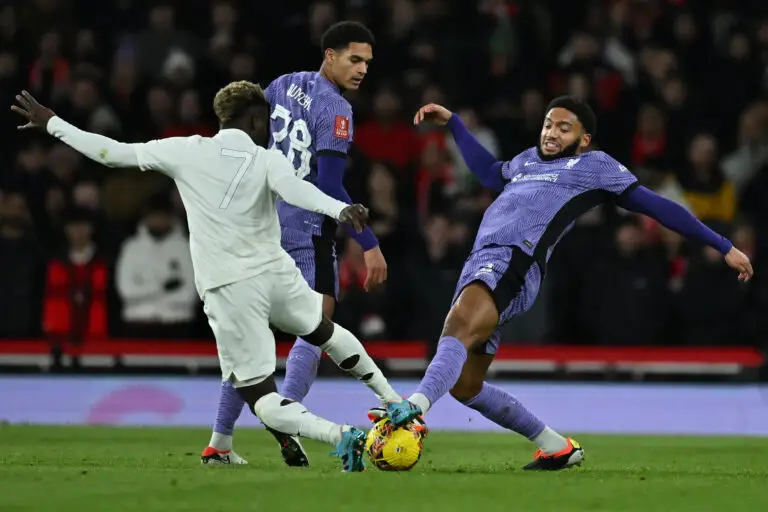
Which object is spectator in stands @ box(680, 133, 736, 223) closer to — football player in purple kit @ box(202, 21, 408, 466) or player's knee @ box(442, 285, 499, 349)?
football player in purple kit @ box(202, 21, 408, 466)

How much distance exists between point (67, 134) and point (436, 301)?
8.03 meters

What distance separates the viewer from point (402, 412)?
6680mm

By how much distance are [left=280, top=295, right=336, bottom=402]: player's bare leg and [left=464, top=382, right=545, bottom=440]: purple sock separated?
852mm

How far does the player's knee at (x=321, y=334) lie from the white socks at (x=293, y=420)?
394 mm

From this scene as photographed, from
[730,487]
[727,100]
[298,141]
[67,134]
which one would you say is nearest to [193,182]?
[67,134]

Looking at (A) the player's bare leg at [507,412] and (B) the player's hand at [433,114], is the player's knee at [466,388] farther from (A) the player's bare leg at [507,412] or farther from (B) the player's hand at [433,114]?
(B) the player's hand at [433,114]

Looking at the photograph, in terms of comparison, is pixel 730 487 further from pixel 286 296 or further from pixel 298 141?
pixel 298 141

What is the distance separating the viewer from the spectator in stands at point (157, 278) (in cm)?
1474

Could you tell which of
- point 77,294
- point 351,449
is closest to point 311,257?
point 351,449

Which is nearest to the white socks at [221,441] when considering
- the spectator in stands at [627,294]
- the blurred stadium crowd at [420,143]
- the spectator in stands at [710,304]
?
the blurred stadium crowd at [420,143]

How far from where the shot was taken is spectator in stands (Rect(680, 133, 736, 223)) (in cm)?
1462

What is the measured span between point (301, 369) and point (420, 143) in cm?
812

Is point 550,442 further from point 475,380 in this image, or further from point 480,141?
point 480,141

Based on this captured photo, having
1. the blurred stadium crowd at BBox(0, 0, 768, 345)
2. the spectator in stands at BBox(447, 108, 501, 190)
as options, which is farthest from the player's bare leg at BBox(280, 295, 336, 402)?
the spectator in stands at BBox(447, 108, 501, 190)
